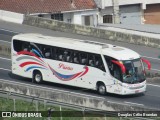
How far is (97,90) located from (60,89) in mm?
2435

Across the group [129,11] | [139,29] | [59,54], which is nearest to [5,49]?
[59,54]

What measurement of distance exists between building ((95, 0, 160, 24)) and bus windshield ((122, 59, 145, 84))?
2864 cm

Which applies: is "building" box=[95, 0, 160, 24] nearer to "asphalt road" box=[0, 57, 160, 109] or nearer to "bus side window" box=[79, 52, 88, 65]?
"asphalt road" box=[0, 57, 160, 109]

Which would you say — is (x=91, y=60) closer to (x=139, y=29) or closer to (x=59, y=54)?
(x=59, y=54)

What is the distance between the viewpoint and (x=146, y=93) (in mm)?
41562

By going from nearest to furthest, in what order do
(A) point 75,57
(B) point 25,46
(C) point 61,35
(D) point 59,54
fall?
(A) point 75,57 → (D) point 59,54 → (B) point 25,46 → (C) point 61,35

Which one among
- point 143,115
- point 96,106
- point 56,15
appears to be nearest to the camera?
point 143,115

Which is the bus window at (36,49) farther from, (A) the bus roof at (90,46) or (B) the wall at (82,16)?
(B) the wall at (82,16)

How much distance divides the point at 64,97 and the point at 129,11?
3514 centimetres

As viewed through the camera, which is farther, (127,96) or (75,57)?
(75,57)

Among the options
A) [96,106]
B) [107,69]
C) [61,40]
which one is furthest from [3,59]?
[96,106]

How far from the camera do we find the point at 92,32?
5853 cm

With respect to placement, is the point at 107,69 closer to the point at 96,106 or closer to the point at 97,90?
the point at 97,90

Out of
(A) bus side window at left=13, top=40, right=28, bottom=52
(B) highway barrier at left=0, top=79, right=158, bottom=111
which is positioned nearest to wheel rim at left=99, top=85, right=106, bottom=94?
(B) highway barrier at left=0, top=79, right=158, bottom=111
